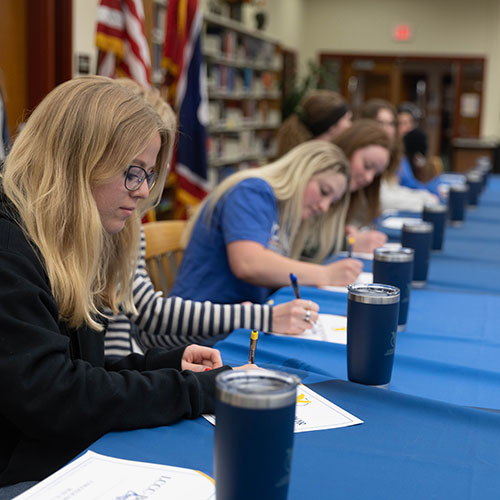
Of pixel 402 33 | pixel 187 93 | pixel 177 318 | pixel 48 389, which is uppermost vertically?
pixel 402 33

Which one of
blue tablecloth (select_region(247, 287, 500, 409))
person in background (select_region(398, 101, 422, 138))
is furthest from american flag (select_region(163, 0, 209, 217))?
blue tablecloth (select_region(247, 287, 500, 409))

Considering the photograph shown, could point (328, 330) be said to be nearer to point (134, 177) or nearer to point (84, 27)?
point (134, 177)

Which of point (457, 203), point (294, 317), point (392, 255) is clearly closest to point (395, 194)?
point (457, 203)

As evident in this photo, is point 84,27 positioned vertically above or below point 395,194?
above

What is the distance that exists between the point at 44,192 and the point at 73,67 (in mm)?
3186

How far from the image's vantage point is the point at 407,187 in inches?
191

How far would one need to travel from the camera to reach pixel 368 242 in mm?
2426

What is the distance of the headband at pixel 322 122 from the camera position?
355cm

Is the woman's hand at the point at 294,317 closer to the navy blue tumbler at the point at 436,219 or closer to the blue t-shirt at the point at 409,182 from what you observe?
the navy blue tumbler at the point at 436,219

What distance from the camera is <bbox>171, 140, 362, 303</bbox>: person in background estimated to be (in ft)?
6.35

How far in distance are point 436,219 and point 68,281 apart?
1788 mm

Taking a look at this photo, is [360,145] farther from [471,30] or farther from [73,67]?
[471,30]

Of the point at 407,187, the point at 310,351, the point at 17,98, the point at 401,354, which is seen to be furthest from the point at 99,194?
the point at 407,187

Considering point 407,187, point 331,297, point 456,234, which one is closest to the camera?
point 331,297
